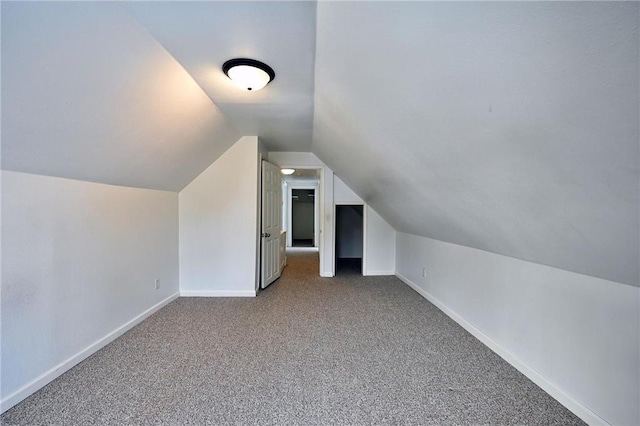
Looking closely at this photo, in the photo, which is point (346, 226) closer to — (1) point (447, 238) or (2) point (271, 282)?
(2) point (271, 282)

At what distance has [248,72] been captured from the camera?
6.59ft

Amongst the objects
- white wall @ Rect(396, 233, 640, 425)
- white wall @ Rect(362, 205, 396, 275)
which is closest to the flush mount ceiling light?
white wall @ Rect(396, 233, 640, 425)

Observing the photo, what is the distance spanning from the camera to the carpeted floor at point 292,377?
1747mm

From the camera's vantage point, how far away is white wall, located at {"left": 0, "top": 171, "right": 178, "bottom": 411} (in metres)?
1.83

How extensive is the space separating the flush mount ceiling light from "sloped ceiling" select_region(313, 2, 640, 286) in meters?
0.40

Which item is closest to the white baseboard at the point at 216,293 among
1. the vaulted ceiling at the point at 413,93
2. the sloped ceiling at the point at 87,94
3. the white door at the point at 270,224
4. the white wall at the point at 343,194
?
the white door at the point at 270,224

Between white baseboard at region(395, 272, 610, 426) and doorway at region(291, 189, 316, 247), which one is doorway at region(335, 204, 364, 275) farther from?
white baseboard at region(395, 272, 610, 426)

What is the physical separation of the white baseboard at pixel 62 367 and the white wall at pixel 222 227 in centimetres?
97

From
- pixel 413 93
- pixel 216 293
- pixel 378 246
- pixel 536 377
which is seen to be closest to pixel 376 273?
pixel 378 246

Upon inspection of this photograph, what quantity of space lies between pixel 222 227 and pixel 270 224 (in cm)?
88

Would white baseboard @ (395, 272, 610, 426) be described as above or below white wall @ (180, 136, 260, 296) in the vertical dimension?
below

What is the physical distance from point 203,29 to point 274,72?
61 centimetres

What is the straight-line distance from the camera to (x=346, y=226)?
766 centimetres

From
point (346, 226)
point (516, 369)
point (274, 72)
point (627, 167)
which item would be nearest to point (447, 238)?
point (516, 369)
